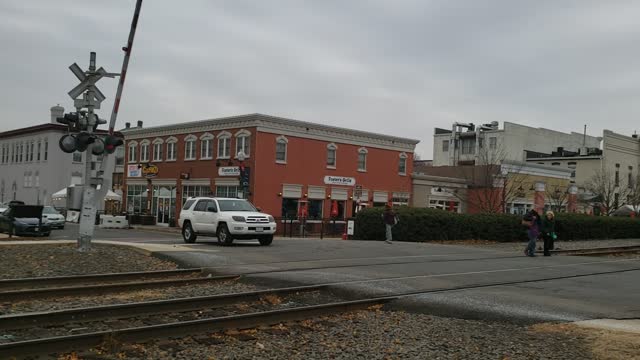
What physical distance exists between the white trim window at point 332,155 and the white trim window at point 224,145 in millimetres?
7217

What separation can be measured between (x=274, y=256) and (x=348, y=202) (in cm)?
2887

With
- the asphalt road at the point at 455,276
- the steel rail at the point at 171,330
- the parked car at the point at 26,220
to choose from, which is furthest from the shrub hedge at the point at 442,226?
the steel rail at the point at 171,330

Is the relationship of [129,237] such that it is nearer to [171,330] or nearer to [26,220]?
[26,220]

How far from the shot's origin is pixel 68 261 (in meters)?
15.4

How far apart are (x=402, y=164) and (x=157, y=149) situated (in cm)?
2009

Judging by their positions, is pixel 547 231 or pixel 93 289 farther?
pixel 547 231

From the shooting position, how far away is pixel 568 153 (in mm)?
77188

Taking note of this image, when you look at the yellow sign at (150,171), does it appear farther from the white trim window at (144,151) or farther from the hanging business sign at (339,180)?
the hanging business sign at (339,180)

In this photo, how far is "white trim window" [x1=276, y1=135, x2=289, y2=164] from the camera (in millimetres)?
42500

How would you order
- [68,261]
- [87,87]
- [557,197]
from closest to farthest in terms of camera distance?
[68,261] < [87,87] < [557,197]

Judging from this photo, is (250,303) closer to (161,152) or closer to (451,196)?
(161,152)

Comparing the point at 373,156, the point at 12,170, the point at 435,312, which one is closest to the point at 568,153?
the point at 373,156

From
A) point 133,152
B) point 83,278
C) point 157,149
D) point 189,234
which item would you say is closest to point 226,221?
point 189,234

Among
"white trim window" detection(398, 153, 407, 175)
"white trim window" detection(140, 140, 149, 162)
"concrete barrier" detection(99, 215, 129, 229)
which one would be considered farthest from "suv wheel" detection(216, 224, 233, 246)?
"white trim window" detection(140, 140, 149, 162)
